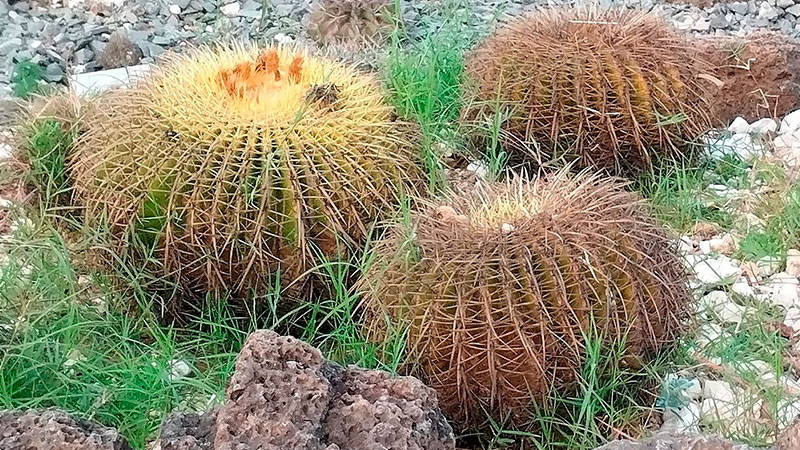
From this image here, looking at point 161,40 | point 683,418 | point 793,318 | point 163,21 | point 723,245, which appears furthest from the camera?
point 163,21

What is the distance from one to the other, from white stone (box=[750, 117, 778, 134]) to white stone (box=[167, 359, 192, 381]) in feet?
7.55

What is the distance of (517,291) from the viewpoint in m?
1.98

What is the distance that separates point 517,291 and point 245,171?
63 cm

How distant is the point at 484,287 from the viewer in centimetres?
197

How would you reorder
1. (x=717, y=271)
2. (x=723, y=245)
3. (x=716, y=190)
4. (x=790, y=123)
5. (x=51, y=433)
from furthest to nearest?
1. (x=790, y=123)
2. (x=716, y=190)
3. (x=723, y=245)
4. (x=717, y=271)
5. (x=51, y=433)

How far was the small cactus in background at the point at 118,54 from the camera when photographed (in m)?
4.63

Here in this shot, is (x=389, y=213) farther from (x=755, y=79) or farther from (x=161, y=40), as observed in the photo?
(x=161, y=40)

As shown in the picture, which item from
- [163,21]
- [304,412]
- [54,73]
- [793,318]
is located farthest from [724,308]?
[163,21]

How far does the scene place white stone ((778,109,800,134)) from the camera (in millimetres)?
3734

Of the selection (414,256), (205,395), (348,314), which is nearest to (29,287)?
(205,395)

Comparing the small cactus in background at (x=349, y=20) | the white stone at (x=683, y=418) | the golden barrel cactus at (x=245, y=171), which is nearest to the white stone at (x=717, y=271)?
the white stone at (x=683, y=418)

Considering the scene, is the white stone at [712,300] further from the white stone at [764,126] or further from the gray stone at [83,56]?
the gray stone at [83,56]

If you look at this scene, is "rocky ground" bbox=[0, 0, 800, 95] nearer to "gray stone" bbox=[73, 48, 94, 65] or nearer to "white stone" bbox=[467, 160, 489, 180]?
"gray stone" bbox=[73, 48, 94, 65]

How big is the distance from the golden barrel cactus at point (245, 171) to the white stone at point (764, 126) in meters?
1.80
